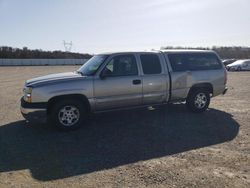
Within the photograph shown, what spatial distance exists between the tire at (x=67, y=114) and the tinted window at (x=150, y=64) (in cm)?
198

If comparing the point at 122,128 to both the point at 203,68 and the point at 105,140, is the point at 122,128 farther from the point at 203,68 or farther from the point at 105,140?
the point at 203,68

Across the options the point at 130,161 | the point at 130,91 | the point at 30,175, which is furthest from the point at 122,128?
the point at 30,175

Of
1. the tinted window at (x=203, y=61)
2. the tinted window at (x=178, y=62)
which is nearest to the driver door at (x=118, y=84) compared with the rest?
the tinted window at (x=178, y=62)

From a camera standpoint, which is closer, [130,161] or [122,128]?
[130,161]

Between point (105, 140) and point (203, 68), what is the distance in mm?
4199

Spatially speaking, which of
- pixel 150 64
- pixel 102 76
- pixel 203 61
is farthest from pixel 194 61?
pixel 102 76

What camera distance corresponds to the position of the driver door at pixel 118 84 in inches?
286

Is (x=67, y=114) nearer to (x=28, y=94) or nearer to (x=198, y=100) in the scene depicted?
(x=28, y=94)

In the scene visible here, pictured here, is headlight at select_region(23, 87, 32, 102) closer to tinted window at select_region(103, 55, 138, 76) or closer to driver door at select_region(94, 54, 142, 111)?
driver door at select_region(94, 54, 142, 111)

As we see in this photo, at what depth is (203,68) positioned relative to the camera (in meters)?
9.00

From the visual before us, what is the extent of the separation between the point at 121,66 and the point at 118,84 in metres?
0.51

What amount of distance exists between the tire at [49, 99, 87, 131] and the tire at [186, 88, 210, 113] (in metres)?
3.30

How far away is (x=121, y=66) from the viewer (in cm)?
764

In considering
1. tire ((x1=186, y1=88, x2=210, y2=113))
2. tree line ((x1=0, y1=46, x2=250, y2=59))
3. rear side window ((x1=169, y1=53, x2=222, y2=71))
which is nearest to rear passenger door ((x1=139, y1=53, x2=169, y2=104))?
rear side window ((x1=169, y1=53, x2=222, y2=71))
